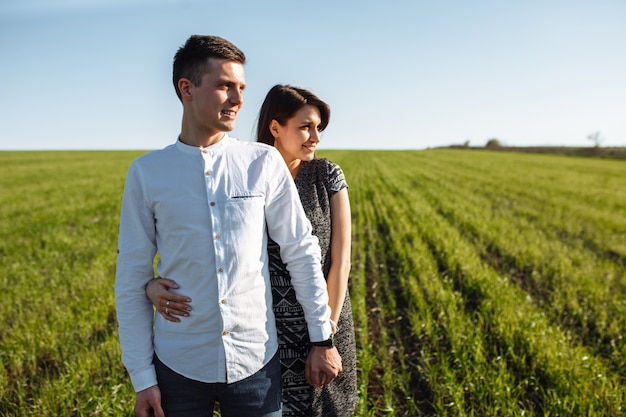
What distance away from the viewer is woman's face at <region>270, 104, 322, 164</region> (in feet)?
6.63

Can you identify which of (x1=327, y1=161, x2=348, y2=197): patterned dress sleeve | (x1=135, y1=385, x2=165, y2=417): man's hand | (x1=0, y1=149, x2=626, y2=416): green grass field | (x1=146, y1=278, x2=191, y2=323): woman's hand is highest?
(x1=327, y1=161, x2=348, y2=197): patterned dress sleeve

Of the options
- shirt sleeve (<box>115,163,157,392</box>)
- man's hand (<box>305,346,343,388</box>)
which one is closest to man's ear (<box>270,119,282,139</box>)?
shirt sleeve (<box>115,163,157,392</box>)

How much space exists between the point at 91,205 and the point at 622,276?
14855 millimetres

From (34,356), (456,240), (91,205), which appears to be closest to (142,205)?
(34,356)

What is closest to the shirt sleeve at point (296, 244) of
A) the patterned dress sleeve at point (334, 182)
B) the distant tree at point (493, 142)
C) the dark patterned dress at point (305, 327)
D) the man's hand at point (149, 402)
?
the dark patterned dress at point (305, 327)

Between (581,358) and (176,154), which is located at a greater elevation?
(176,154)

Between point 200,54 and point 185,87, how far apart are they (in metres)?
0.14

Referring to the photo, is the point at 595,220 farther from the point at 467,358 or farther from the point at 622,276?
the point at 467,358

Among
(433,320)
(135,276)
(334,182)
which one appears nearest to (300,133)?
(334,182)

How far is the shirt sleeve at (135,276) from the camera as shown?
1.50m

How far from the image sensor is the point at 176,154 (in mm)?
1560

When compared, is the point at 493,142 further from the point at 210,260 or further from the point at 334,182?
the point at 210,260

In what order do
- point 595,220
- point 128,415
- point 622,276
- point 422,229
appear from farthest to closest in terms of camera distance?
point 595,220
point 422,229
point 622,276
point 128,415

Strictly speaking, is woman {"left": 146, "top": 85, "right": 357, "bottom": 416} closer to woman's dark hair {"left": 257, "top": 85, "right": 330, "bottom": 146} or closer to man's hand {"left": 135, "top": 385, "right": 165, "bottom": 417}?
woman's dark hair {"left": 257, "top": 85, "right": 330, "bottom": 146}
